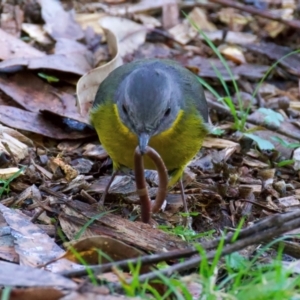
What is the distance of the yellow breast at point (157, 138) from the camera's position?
5.14 meters

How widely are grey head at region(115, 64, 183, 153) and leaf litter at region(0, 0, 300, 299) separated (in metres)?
0.63

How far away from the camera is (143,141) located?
15.0ft

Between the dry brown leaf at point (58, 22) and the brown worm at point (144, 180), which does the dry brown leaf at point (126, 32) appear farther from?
the brown worm at point (144, 180)

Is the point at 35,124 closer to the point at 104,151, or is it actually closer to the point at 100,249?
the point at 104,151

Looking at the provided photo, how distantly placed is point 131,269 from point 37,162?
8.19 feet

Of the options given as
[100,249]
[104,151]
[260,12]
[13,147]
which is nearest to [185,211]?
[104,151]

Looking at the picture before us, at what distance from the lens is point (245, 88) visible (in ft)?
24.7

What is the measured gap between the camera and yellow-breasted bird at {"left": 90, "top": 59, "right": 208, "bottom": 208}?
4750 mm

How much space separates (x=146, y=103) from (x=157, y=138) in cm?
46

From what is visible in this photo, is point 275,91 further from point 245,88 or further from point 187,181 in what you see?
point 187,181

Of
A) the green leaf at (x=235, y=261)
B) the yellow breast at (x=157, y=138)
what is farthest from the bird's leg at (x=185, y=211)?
the green leaf at (x=235, y=261)

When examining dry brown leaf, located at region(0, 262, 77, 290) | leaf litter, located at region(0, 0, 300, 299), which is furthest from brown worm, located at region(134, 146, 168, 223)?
dry brown leaf, located at region(0, 262, 77, 290)

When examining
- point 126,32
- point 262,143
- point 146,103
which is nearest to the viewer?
point 146,103

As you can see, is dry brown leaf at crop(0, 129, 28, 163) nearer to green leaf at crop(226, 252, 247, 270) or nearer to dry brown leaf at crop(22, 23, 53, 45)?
dry brown leaf at crop(22, 23, 53, 45)
